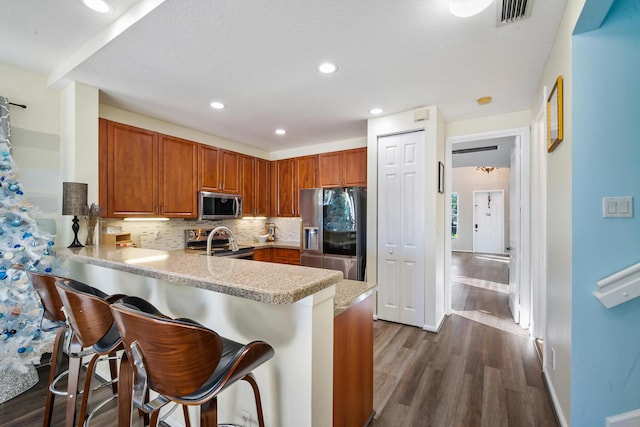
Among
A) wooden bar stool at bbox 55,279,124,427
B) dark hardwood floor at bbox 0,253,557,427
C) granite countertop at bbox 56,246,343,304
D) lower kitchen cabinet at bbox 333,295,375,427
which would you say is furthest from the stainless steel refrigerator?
wooden bar stool at bbox 55,279,124,427

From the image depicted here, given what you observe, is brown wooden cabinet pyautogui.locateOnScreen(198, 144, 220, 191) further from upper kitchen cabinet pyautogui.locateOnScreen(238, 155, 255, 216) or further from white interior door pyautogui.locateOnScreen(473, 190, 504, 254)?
white interior door pyautogui.locateOnScreen(473, 190, 504, 254)

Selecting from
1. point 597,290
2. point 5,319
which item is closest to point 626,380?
point 597,290

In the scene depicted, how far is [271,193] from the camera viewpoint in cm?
496

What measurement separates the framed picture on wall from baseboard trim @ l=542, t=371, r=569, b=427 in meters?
1.65

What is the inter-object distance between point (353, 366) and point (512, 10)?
216 centimetres

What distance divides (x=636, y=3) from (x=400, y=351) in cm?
277

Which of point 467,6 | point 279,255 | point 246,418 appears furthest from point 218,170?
point 467,6

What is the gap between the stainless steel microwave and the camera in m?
3.73

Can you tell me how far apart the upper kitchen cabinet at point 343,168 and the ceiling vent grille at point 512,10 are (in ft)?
7.90

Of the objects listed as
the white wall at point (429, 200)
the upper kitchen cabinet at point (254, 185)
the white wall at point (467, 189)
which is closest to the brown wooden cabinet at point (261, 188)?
the upper kitchen cabinet at point (254, 185)

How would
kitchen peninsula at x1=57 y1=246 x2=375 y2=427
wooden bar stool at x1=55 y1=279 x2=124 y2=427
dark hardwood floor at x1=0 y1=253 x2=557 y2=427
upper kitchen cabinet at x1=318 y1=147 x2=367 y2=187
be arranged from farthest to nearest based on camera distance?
upper kitchen cabinet at x1=318 y1=147 x2=367 y2=187, dark hardwood floor at x1=0 y1=253 x2=557 y2=427, wooden bar stool at x1=55 y1=279 x2=124 y2=427, kitchen peninsula at x1=57 y1=246 x2=375 y2=427

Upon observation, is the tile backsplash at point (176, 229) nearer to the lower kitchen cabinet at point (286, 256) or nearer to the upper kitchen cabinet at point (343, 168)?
the lower kitchen cabinet at point (286, 256)

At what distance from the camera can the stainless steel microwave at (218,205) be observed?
3729mm

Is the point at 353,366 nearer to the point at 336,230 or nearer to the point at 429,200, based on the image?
the point at 429,200
